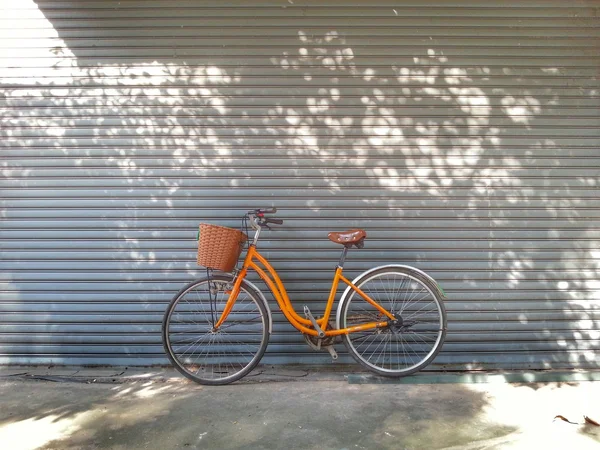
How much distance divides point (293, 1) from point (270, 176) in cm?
157

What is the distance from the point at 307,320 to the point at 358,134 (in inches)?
66.9

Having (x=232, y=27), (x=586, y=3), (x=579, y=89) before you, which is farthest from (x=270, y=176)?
(x=586, y=3)

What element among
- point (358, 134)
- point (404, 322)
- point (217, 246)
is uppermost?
point (358, 134)

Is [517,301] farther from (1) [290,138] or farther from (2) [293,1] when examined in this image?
(2) [293,1]

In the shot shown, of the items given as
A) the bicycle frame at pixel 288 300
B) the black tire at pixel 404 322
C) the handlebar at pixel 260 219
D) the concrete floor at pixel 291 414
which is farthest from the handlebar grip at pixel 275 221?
the concrete floor at pixel 291 414

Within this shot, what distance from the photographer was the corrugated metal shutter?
484 cm

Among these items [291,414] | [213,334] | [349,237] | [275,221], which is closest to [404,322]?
[349,237]

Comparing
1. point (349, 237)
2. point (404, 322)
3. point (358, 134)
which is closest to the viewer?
point (349, 237)

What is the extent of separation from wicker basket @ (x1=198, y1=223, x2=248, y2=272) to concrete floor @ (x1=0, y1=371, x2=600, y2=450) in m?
1.07

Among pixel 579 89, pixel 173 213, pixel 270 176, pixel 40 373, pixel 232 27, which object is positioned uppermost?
pixel 232 27

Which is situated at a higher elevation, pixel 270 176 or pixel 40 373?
pixel 270 176

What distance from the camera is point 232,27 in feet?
15.9

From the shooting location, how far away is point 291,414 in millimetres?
3973

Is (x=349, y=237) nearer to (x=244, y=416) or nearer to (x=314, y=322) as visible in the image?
(x=314, y=322)
